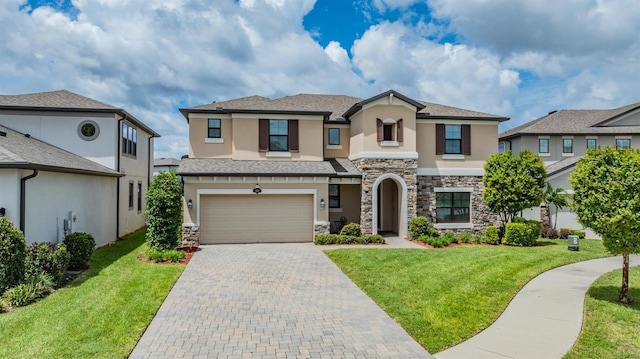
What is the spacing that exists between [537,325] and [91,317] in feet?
29.2

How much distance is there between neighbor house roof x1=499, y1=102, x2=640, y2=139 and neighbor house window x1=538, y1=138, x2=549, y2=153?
630 mm

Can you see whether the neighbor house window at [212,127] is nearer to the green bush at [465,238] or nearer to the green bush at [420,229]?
the green bush at [420,229]

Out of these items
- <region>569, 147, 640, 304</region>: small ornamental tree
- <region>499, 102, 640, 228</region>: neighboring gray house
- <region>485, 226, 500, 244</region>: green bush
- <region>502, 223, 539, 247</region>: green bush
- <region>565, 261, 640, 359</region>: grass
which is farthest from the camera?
<region>499, 102, 640, 228</region>: neighboring gray house

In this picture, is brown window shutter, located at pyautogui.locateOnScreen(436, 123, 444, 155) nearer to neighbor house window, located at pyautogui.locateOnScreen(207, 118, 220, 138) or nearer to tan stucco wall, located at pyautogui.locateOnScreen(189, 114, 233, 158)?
tan stucco wall, located at pyautogui.locateOnScreen(189, 114, 233, 158)

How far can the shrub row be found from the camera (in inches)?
675

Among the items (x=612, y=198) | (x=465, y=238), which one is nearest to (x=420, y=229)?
(x=465, y=238)

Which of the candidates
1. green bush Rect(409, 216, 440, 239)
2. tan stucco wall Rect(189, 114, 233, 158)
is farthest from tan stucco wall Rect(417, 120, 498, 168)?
tan stucco wall Rect(189, 114, 233, 158)

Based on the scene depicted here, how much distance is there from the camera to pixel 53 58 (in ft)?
59.7

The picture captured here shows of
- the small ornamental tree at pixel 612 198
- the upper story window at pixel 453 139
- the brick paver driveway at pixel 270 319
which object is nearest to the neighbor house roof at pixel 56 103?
the brick paver driveway at pixel 270 319

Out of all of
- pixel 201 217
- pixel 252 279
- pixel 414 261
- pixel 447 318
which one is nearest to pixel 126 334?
pixel 252 279

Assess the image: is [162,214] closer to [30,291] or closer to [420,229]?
[30,291]

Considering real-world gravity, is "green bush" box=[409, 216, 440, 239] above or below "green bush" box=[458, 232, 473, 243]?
above

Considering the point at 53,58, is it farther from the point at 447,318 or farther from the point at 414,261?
the point at 447,318

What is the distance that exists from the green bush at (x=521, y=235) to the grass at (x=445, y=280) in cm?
63
